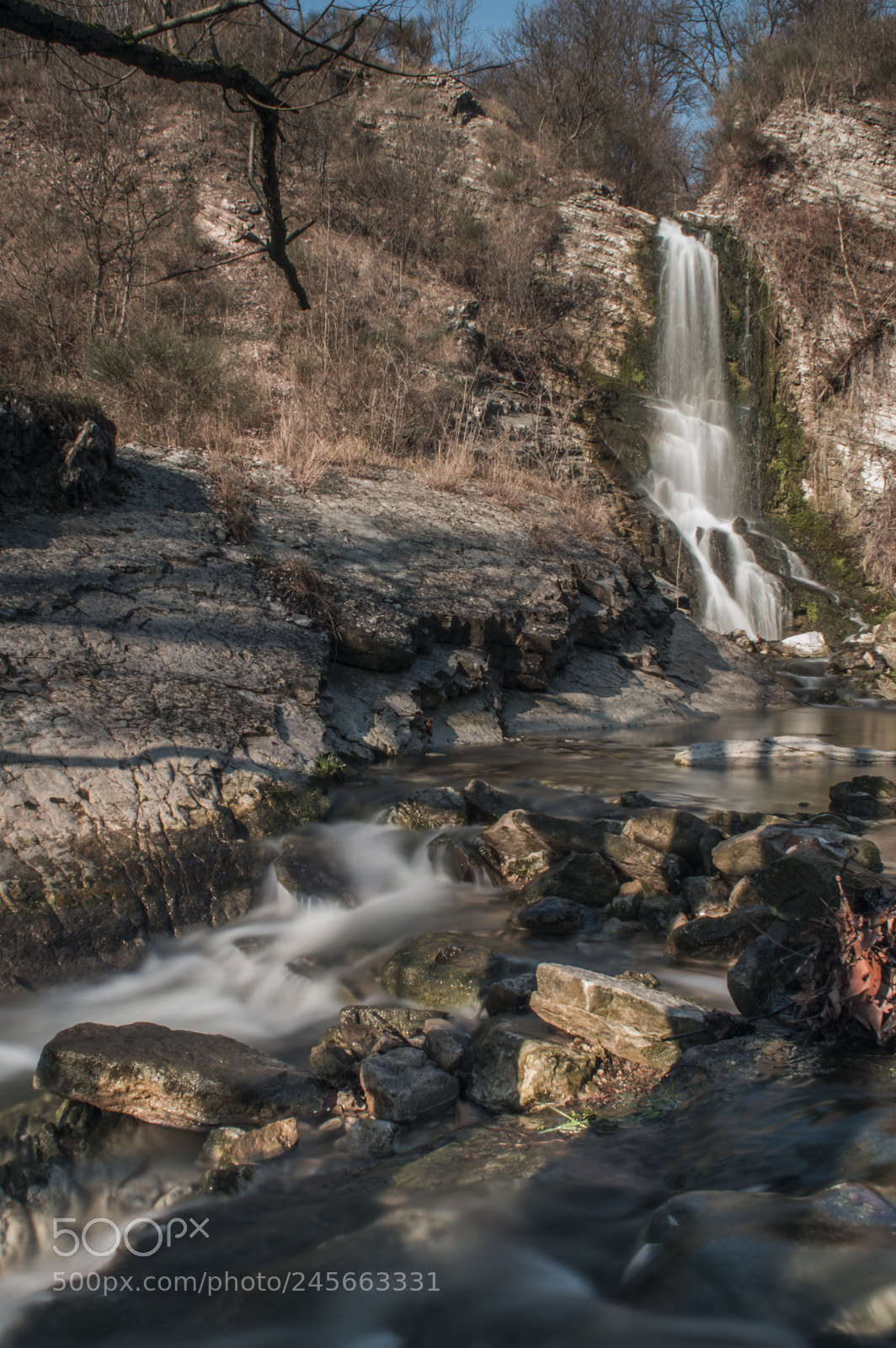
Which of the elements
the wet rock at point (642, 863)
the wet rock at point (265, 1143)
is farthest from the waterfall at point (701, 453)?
the wet rock at point (265, 1143)

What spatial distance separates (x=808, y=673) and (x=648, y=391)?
658cm

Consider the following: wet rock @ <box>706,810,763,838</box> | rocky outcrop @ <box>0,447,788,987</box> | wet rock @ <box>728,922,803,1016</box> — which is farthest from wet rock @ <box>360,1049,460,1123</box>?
wet rock @ <box>706,810,763,838</box>

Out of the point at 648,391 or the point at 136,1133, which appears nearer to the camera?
the point at 136,1133

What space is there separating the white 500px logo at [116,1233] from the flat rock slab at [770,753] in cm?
467

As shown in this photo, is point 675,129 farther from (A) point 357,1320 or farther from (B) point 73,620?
(A) point 357,1320

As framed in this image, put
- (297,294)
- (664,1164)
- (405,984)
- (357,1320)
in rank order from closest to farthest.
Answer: (357,1320)
(664,1164)
(405,984)
(297,294)

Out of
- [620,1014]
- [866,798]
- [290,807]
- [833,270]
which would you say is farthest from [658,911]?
[833,270]

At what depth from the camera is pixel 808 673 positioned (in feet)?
33.8

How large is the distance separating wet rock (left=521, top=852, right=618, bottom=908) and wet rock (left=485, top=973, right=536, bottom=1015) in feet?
2.69

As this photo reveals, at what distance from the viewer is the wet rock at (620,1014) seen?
230 centimetres

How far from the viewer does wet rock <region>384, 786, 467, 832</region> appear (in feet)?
13.8

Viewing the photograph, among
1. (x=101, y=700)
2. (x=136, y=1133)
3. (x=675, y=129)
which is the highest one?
(x=675, y=129)

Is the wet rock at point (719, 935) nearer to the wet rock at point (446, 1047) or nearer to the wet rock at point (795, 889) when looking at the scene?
the wet rock at point (795, 889)

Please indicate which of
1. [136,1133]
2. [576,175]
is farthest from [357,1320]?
[576,175]
